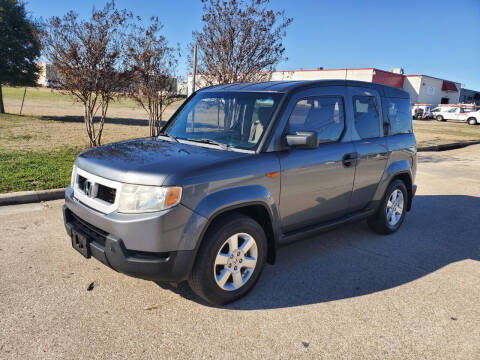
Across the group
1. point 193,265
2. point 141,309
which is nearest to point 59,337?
point 141,309

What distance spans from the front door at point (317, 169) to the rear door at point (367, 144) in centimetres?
18

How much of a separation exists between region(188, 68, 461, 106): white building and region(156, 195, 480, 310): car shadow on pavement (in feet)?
101

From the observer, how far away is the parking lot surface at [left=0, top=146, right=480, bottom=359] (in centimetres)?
279

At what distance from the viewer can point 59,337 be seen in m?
2.80

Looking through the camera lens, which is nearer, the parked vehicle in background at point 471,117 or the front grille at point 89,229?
the front grille at point 89,229

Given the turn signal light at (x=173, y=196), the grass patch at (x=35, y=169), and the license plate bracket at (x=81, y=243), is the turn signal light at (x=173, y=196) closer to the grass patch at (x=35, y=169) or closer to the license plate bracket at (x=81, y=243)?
the license plate bracket at (x=81, y=243)

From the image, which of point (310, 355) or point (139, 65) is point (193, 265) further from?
point (139, 65)

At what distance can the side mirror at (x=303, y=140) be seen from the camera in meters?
3.43

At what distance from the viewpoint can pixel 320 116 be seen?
4.05 metres

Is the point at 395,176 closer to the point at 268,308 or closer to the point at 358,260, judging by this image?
the point at 358,260

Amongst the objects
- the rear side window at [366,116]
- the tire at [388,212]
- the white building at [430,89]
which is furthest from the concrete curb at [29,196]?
the white building at [430,89]

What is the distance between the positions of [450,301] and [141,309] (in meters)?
2.83

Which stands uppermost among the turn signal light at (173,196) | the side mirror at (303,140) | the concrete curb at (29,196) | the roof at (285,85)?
the roof at (285,85)

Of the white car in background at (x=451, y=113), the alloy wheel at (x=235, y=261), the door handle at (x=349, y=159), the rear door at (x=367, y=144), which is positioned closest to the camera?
the alloy wheel at (x=235, y=261)
